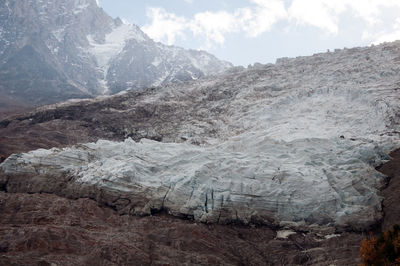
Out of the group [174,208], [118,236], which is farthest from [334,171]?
[118,236]

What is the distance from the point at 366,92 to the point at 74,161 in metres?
29.5

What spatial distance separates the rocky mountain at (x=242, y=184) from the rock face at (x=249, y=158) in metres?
0.08

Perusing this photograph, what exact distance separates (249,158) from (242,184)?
3506mm

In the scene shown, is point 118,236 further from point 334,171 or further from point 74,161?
point 334,171

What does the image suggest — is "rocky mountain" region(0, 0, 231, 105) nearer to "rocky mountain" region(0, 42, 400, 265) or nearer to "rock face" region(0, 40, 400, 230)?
"rock face" region(0, 40, 400, 230)

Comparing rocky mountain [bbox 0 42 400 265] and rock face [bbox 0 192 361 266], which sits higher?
rocky mountain [bbox 0 42 400 265]

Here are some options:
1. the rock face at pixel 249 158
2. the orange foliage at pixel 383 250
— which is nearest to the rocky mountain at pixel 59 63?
the rock face at pixel 249 158

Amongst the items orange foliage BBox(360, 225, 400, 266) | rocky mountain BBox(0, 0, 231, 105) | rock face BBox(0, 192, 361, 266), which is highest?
rocky mountain BBox(0, 0, 231, 105)

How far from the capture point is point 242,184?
24.1 m

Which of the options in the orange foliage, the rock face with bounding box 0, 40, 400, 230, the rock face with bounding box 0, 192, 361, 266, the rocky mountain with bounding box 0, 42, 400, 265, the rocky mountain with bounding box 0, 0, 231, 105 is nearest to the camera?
the orange foliage

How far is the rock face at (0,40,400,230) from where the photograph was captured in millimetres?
22719

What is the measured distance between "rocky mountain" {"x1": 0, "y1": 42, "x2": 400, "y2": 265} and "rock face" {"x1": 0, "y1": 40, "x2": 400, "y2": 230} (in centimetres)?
8

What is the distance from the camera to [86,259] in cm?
1731

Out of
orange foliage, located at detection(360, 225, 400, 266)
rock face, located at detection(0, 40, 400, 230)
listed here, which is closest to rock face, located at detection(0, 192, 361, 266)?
rock face, located at detection(0, 40, 400, 230)
